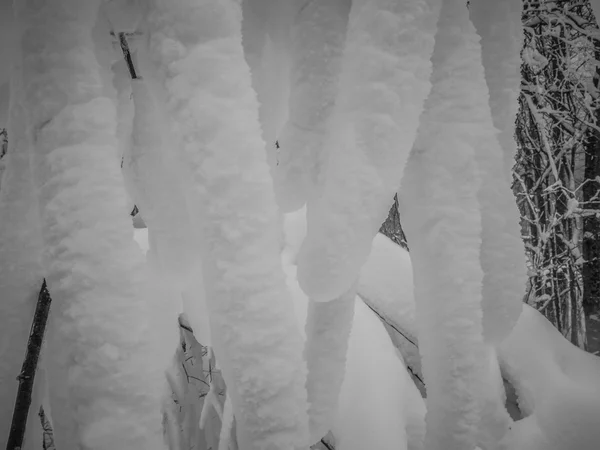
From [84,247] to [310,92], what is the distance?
47cm

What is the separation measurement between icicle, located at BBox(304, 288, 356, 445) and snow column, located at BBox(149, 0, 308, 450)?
0.19 metres

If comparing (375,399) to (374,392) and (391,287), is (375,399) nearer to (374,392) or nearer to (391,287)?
(374,392)

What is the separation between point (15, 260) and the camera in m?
0.67

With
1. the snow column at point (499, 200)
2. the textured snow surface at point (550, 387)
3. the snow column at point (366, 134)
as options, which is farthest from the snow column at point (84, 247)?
the textured snow surface at point (550, 387)

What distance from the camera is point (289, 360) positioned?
439 millimetres

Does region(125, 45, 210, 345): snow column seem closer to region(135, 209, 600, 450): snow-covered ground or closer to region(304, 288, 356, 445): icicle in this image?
region(304, 288, 356, 445): icicle

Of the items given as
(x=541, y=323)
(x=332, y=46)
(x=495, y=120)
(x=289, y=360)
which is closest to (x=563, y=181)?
(x=541, y=323)

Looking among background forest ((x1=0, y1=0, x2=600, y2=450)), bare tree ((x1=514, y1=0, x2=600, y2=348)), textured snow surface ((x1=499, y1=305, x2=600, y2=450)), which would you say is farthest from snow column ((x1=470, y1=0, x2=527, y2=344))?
bare tree ((x1=514, y1=0, x2=600, y2=348))

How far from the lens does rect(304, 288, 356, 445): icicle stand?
0.63m

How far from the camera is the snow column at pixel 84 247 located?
42cm

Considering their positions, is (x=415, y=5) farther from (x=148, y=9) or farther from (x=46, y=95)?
(x=46, y=95)

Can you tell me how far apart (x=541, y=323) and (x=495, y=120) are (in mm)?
1260

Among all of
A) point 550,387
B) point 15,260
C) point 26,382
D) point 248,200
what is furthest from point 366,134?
point 550,387

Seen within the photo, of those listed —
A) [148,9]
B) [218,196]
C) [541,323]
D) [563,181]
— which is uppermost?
[563,181]
